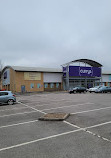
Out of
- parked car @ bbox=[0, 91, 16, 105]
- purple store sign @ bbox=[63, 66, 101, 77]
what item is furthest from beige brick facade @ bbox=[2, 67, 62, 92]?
parked car @ bbox=[0, 91, 16, 105]

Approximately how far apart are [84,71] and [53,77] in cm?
992

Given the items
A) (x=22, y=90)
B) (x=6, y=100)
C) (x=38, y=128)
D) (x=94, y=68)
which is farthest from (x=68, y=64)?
(x=38, y=128)

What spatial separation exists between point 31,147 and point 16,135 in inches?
52.7

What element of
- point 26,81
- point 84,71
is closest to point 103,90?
point 84,71

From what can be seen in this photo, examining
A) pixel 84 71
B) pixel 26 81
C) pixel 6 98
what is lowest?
pixel 6 98

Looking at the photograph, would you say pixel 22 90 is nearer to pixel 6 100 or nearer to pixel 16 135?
pixel 6 100

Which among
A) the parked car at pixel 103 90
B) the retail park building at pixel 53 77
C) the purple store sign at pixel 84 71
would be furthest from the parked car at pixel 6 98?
the purple store sign at pixel 84 71

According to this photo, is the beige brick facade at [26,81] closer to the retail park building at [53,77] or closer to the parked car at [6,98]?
the retail park building at [53,77]

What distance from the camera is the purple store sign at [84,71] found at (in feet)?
140

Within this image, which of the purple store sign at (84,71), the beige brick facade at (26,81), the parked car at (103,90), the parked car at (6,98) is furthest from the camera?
the purple store sign at (84,71)

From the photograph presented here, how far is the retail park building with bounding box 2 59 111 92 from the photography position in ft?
129

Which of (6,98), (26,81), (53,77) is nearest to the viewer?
(6,98)

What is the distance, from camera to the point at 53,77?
1724 inches

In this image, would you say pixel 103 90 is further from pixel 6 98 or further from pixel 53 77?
pixel 6 98
